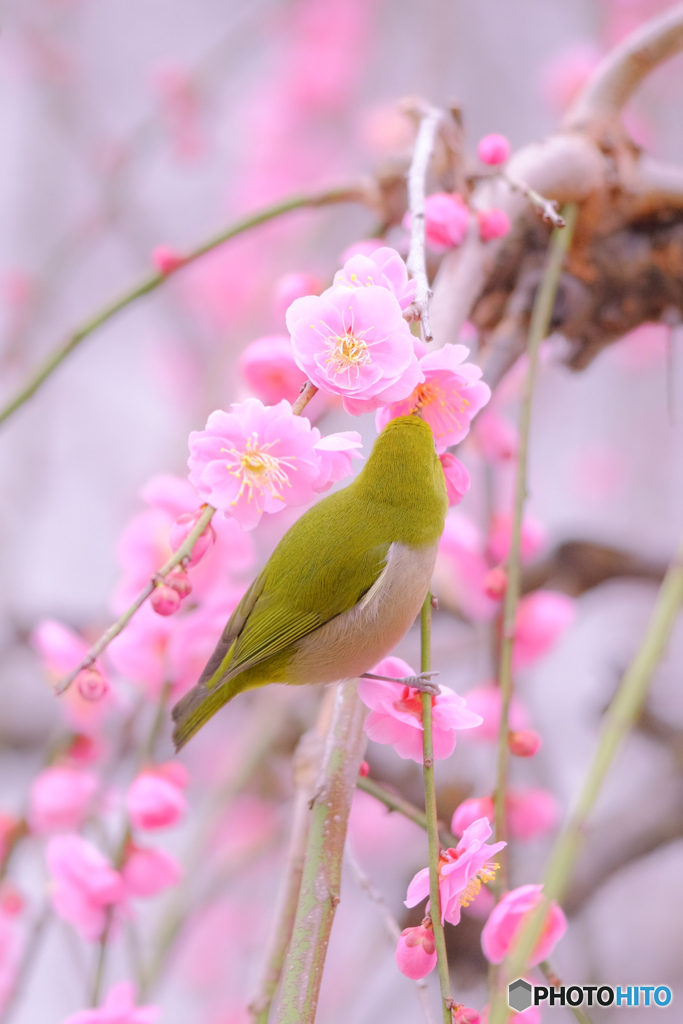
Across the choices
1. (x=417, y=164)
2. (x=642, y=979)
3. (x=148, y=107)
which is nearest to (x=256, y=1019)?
(x=417, y=164)

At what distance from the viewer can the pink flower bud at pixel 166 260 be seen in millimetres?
529

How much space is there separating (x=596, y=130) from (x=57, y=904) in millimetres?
550

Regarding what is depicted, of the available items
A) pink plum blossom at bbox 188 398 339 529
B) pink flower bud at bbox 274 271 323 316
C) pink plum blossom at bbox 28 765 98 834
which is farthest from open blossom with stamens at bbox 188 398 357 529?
pink plum blossom at bbox 28 765 98 834

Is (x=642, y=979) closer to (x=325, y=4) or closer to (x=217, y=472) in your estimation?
(x=217, y=472)

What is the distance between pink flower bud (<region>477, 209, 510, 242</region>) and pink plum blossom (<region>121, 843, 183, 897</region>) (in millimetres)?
374

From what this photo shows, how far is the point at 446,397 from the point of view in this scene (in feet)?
1.09

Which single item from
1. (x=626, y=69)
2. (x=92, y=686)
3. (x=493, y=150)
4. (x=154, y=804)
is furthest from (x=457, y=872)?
(x=626, y=69)

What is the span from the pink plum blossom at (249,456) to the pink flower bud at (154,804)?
24cm

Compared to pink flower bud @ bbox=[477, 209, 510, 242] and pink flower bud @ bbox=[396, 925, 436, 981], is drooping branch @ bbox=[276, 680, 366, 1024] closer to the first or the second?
pink flower bud @ bbox=[396, 925, 436, 981]

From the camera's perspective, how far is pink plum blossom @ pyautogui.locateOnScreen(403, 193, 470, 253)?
0.45 meters

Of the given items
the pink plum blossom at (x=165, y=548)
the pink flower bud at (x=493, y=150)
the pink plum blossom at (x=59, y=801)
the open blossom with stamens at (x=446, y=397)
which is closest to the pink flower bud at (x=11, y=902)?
the pink plum blossom at (x=59, y=801)

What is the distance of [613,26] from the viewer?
144 centimetres

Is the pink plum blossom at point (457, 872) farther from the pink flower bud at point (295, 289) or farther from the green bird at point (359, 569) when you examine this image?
the pink flower bud at point (295, 289)

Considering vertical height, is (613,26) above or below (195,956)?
above
